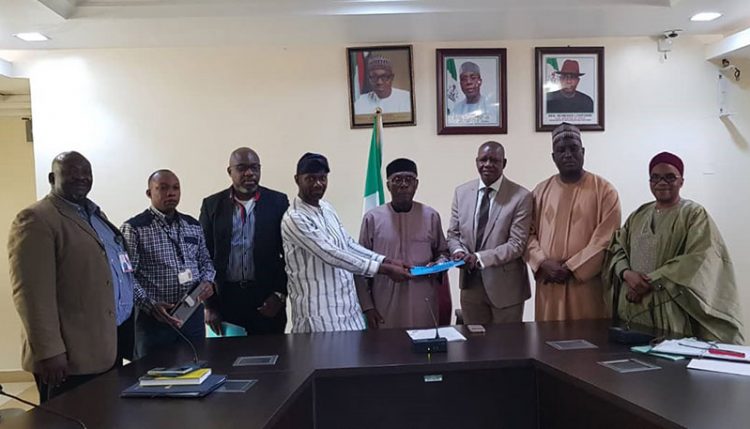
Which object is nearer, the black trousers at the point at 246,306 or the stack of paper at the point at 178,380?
the stack of paper at the point at 178,380

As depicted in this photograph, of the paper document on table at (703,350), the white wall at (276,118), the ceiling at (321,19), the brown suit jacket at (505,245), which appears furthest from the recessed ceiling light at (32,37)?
the paper document on table at (703,350)

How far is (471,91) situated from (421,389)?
2.86 meters

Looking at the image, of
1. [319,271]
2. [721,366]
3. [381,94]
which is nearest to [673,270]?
[721,366]

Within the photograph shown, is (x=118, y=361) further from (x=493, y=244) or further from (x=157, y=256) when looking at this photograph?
(x=493, y=244)

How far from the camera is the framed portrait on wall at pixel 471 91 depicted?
419 cm

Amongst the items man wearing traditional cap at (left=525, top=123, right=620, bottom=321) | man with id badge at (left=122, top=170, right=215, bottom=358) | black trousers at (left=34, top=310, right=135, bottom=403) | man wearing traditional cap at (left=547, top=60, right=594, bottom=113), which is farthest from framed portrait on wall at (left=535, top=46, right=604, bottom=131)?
black trousers at (left=34, top=310, right=135, bottom=403)

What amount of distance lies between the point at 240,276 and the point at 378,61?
2188 mm

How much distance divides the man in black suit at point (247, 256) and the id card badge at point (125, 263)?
1.87 ft

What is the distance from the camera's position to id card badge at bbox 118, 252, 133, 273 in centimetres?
238

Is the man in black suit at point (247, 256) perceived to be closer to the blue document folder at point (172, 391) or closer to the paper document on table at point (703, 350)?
the blue document folder at point (172, 391)

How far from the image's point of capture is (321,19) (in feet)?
11.5

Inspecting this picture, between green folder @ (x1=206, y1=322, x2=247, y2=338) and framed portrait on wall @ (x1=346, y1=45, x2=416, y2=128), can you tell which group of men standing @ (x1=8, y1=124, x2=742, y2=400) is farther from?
framed portrait on wall @ (x1=346, y1=45, x2=416, y2=128)

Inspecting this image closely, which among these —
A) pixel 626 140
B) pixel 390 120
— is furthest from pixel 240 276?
pixel 626 140

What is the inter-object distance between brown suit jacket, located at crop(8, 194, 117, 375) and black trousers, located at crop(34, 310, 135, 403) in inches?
2.6
